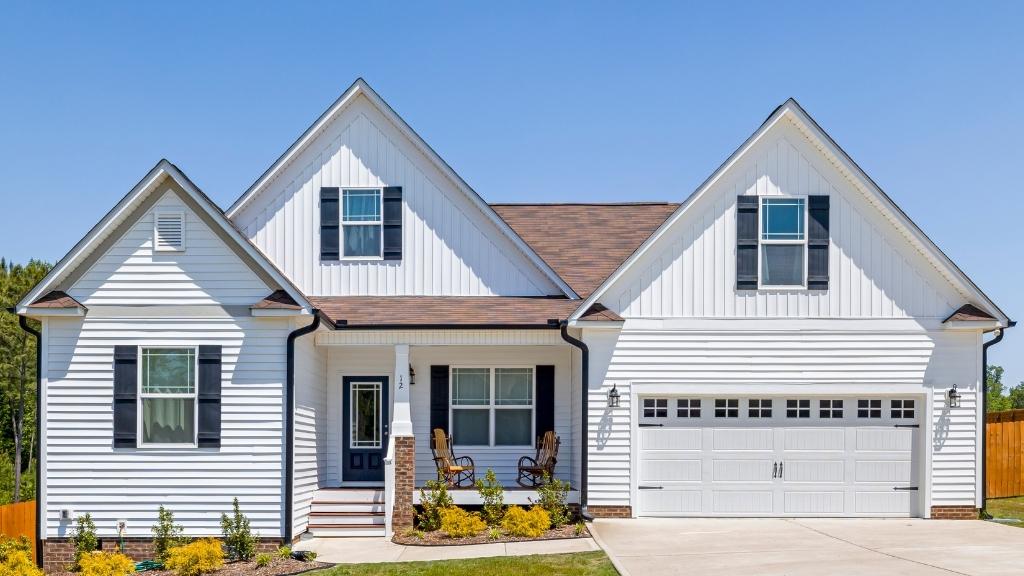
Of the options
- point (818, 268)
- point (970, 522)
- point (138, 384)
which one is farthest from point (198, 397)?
point (970, 522)

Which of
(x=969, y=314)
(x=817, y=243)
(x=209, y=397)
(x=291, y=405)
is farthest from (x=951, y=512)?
(x=209, y=397)

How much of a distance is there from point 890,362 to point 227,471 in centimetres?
1067

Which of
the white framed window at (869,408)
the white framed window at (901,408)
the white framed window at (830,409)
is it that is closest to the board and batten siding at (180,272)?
the white framed window at (830,409)

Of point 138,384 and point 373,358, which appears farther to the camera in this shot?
point 373,358

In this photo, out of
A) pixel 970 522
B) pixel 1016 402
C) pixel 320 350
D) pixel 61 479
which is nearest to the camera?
pixel 61 479

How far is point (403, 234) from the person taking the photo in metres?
17.1

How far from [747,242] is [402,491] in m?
6.90

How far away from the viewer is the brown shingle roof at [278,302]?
1441cm

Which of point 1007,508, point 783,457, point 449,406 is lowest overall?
point 1007,508

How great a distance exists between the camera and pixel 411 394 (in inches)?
688

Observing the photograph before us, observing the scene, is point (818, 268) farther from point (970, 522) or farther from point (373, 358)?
point (373, 358)

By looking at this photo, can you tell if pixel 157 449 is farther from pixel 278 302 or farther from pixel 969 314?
pixel 969 314

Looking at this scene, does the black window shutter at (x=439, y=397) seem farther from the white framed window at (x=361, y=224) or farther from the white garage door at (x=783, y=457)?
the white garage door at (x=783, y=457)

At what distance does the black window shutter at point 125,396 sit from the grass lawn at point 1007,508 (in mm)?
13972
